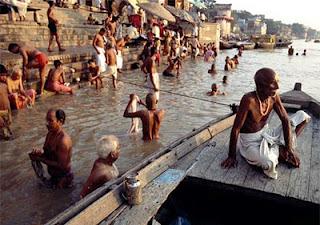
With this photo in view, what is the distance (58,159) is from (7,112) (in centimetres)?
273

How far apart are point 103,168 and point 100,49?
834cm

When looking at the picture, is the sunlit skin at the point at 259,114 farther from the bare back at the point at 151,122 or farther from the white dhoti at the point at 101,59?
the white dhoti at the point at 101,59

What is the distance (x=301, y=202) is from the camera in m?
3.11

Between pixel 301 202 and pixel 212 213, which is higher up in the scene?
pixel 301 202

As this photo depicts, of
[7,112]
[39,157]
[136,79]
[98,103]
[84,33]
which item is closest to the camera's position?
A: [39,157]

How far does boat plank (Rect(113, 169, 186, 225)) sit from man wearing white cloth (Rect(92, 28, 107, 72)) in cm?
836

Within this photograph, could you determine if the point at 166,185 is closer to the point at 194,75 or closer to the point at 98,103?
the point at 98,103

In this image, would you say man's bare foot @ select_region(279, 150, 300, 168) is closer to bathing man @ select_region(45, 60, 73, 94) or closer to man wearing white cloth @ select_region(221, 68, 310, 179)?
man wearing white cloth @ select_region(221, 68, 310, 179)

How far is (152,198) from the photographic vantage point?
3.14m

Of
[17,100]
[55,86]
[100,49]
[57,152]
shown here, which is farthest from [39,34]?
[57,152]

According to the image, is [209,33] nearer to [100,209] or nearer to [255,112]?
[255,112]

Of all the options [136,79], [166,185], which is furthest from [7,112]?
[136,79]

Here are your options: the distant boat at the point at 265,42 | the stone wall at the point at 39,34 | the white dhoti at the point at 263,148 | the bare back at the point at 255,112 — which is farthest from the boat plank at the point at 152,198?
the distant boat at the point at 265,42

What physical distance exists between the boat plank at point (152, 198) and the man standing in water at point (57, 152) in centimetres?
136
